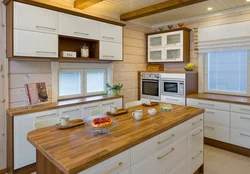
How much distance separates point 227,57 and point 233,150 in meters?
1.78

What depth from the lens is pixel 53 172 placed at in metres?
1.25

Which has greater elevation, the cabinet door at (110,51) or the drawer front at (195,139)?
the cabinet door at (110,51)

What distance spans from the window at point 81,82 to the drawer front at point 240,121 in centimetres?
243

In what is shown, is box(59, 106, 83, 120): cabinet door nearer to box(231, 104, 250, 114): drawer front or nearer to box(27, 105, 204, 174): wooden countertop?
box(27, 105, 204, 174): wooden countertop

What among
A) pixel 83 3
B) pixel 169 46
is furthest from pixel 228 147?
pixel 83 3

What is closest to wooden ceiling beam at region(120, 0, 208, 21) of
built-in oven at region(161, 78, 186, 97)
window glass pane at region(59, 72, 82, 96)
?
built-in oven at region(161, 78, 186, 97)

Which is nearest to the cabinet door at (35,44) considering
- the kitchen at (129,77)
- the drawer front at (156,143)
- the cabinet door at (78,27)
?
the kitchen at (129,77)

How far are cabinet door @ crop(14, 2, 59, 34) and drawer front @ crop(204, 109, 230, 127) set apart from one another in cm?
289

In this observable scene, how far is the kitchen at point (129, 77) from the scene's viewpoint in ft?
5.60

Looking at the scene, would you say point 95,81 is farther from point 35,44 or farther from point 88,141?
point 88,141

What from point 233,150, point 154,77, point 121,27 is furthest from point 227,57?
point 121,27

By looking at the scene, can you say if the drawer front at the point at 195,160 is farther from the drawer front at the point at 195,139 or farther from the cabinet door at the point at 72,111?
the cabinet door at the point at 72,111

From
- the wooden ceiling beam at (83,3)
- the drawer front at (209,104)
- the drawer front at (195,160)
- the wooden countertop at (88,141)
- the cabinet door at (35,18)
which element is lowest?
the drawer front at (195,160)

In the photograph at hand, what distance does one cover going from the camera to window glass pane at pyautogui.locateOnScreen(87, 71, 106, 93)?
3.68 metres
